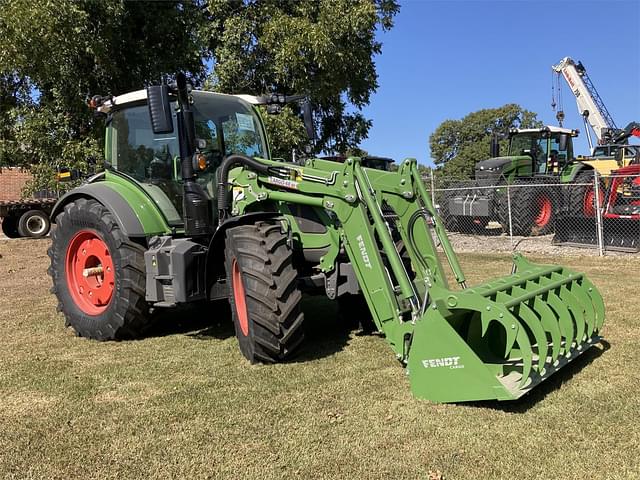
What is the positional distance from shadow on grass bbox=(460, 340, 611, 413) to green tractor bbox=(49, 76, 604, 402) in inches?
5.7

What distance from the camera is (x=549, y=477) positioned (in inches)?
107

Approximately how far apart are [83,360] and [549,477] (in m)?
3.97

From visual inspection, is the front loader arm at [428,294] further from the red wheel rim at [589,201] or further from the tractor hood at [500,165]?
the tractor hood at [500,165]

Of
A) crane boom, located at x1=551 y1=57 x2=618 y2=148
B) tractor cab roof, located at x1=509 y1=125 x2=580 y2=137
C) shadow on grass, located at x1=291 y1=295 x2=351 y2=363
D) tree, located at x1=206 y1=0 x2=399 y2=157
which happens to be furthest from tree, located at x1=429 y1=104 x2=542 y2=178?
shadow on grass, located at x1=291 y1=295 x2=351 y2=363

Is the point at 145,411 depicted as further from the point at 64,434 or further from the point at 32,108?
the point at 32,108

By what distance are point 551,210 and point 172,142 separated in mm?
11912

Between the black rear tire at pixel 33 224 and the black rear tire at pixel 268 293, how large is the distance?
15.7 meters

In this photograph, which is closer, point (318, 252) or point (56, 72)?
point (318, 252)

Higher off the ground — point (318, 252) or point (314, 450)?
point (318, 252)

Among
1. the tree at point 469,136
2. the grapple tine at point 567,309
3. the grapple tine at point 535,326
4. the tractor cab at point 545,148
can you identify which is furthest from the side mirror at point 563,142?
the tree at point 469,136

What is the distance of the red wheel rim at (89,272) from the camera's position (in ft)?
19.2

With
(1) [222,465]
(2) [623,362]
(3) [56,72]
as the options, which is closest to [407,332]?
(1) [222,465]

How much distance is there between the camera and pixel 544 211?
14805 mm

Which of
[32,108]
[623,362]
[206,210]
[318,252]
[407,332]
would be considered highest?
[32,108]
